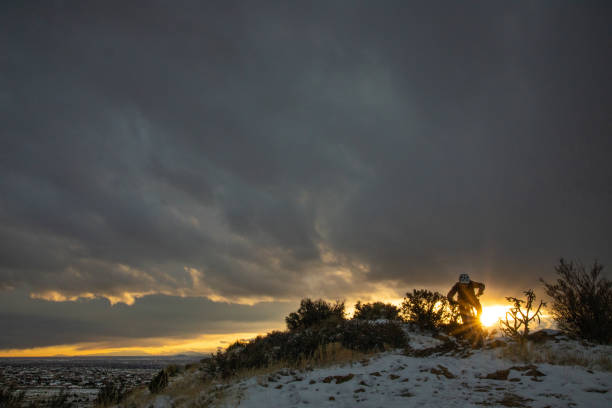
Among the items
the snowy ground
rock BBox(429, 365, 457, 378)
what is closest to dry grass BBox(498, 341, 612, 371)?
the snowy ground

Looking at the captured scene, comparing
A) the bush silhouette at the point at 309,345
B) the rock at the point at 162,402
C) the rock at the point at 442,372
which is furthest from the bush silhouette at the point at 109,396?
the rock at the point at 442,372

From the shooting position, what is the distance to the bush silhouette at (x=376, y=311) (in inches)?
968

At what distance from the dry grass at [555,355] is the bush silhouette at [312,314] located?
1349 centimetres

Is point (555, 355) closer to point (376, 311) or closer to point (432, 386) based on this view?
point (432, 386)

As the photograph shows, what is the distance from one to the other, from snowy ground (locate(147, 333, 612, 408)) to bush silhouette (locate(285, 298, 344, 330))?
13418 mm

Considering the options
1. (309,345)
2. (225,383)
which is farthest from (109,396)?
(309,345)

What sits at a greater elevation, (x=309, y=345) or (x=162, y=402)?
(x=309, y=345)

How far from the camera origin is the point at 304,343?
1717cm

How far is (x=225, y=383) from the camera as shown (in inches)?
487

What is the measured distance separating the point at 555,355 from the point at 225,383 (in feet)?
39.9

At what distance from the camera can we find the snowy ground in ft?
23.9

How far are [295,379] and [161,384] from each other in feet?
22.9

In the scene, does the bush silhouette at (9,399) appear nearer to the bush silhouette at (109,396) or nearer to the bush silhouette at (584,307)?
the bush silhouette at (109,396)

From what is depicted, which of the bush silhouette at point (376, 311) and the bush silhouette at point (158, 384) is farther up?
the bush silhouette at point (376, 311)
